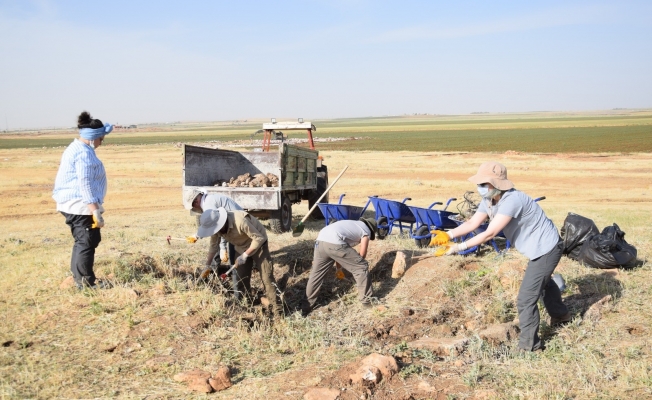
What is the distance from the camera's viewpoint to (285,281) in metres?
8.00

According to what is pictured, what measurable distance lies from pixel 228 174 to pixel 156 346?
6.70m

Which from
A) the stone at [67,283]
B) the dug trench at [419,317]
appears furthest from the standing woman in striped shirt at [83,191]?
the dug trench at [419,317]

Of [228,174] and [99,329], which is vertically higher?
[228,174]

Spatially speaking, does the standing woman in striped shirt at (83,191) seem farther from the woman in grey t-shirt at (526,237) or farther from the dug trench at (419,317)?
the woman in grey t-shirt at (526,237)

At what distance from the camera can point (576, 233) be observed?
7.36 metres

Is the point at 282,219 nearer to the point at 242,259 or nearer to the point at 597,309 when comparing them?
the point at 242,259

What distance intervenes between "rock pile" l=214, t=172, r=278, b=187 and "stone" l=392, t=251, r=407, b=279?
12.5ft

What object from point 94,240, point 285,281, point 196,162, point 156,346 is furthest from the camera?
point 196,162

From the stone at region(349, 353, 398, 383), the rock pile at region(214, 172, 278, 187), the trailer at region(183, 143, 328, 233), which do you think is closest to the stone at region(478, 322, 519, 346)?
the stone at region(349, 353, 398, 383)

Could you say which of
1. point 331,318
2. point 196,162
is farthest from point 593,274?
point 196,162

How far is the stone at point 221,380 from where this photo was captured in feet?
13.7

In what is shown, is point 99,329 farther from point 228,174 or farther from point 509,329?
point 228,174

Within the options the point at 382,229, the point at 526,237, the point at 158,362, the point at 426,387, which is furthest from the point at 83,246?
the point at 382,229

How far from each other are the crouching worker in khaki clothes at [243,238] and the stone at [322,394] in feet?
7.84
